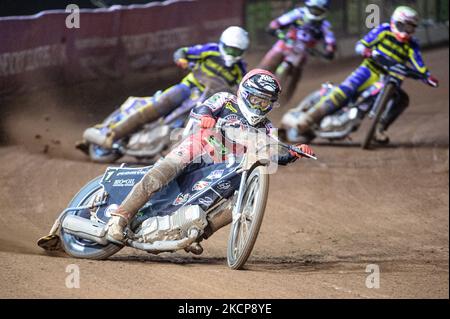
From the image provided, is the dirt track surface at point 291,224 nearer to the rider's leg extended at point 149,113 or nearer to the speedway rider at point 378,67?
the rider's leg extended at point 149,113

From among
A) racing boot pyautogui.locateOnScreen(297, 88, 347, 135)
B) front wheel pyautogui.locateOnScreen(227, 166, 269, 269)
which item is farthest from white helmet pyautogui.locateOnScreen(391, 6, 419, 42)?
front wheel pyautogui.locateOnScreen(227, 166, 269, 269)

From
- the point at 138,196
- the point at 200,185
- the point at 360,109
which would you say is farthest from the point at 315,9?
the point at 138,196

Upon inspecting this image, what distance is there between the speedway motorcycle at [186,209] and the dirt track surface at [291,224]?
20 cm

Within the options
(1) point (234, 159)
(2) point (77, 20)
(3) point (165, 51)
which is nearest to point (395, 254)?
(1) point (234, 159)

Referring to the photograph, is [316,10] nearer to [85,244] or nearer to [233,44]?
[233,44]

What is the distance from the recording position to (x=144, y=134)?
13.6 m

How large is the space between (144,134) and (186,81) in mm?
1002

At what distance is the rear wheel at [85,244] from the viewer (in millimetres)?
8367

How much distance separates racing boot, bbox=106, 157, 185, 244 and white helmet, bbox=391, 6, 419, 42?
7.76m

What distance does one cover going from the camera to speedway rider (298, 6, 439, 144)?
1493cm

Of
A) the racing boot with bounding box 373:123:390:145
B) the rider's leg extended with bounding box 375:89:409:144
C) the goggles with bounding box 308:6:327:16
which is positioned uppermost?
the goggles with bounding box 308:6:327:16

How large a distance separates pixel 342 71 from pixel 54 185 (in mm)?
11576

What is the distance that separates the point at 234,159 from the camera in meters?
8.09

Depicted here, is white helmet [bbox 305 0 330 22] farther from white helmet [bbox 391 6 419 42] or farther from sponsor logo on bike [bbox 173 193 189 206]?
sponsor logo on bike [bbox 173 193 189 206]
